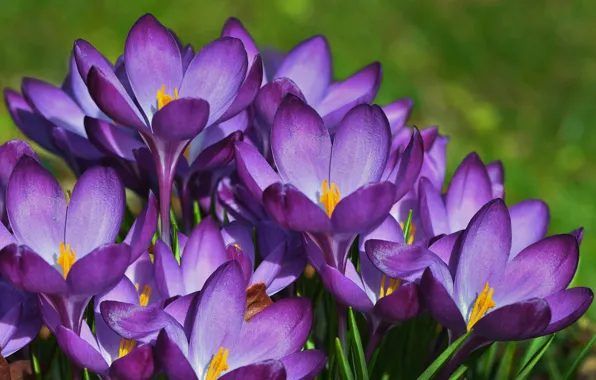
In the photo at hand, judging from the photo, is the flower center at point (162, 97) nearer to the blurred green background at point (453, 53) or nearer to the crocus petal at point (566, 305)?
the crocus petal at point (566, 305)

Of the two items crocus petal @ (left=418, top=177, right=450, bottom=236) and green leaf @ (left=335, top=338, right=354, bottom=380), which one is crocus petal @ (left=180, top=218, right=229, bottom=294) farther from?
crocus petal @ (left=418, top=177, right=450, bottom=236)

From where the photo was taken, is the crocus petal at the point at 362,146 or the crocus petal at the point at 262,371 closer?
the crocus petal at the point at 262,371

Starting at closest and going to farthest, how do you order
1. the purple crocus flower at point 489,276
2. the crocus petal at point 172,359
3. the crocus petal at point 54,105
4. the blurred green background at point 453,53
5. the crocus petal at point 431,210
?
the crocus petal at point 172,359 → the purple crocus flower at point 489,276 → the crocus petal at point 431,210 → the crocus petal at point 54,105 → the blurred green background at point 453,53

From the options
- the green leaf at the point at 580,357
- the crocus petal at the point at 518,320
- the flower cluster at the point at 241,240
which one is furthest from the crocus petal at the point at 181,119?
the green leaf at the point at 580,357

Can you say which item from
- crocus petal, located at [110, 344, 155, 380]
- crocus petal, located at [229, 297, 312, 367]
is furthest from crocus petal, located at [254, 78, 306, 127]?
crocus petal, located at [110, 344, 155, 380]

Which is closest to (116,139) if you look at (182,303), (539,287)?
(182,303)

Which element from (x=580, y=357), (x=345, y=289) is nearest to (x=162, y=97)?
(x=345, y=289)

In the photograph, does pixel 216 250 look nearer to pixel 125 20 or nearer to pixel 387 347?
pixel 387 347

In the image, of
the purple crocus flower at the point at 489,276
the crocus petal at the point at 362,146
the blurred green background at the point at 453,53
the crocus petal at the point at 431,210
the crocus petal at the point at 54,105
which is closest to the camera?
the purple crocus flower at the point at 489,276
